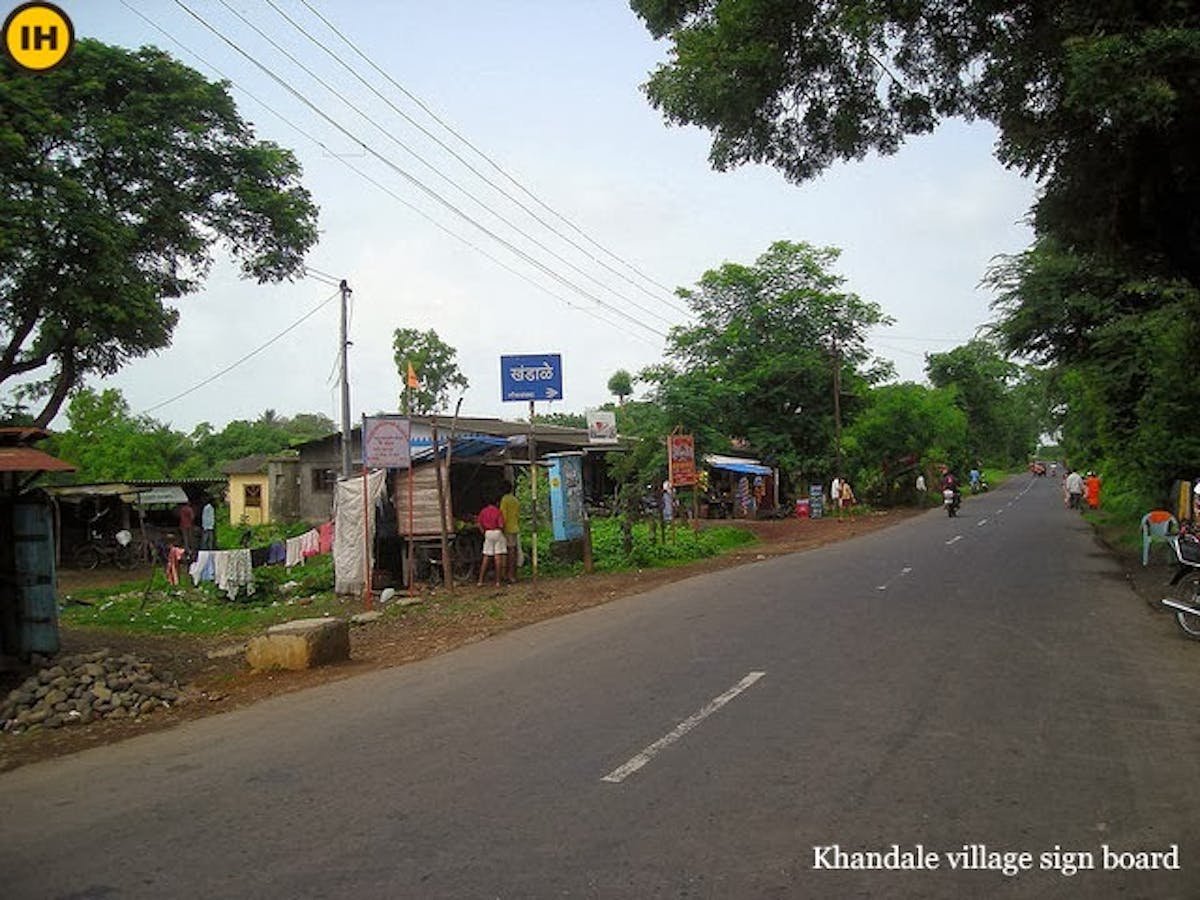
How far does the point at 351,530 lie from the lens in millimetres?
17391

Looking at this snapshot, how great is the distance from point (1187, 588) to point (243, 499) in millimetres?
42220

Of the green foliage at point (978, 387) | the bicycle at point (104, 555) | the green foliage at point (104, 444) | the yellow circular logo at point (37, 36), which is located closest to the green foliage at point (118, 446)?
the green foliage at point (104, 444)

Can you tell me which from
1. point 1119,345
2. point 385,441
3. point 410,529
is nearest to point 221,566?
point 410,529

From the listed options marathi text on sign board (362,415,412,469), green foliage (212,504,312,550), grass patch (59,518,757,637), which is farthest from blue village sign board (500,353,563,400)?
green foliage (212,504,312,550)

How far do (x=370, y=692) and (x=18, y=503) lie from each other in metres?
4.73

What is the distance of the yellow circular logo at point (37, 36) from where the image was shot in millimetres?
6168

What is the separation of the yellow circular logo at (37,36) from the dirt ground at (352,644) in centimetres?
505

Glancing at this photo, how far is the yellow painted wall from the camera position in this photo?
44.6 m

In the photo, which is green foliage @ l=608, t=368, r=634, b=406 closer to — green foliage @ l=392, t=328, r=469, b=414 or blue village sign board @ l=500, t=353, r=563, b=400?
green foliage @ l=392, t=328, r=469, b=414

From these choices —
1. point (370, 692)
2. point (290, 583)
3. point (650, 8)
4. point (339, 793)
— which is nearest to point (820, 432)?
point (290, 583)

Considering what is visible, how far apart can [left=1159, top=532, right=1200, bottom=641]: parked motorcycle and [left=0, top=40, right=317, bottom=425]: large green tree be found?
18.4 m

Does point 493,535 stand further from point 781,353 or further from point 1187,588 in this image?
point 781,353

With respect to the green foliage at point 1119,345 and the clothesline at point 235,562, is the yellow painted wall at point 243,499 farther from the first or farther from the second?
the green foliage at point 1119,345

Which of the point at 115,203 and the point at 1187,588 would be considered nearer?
the point at 1187,588
